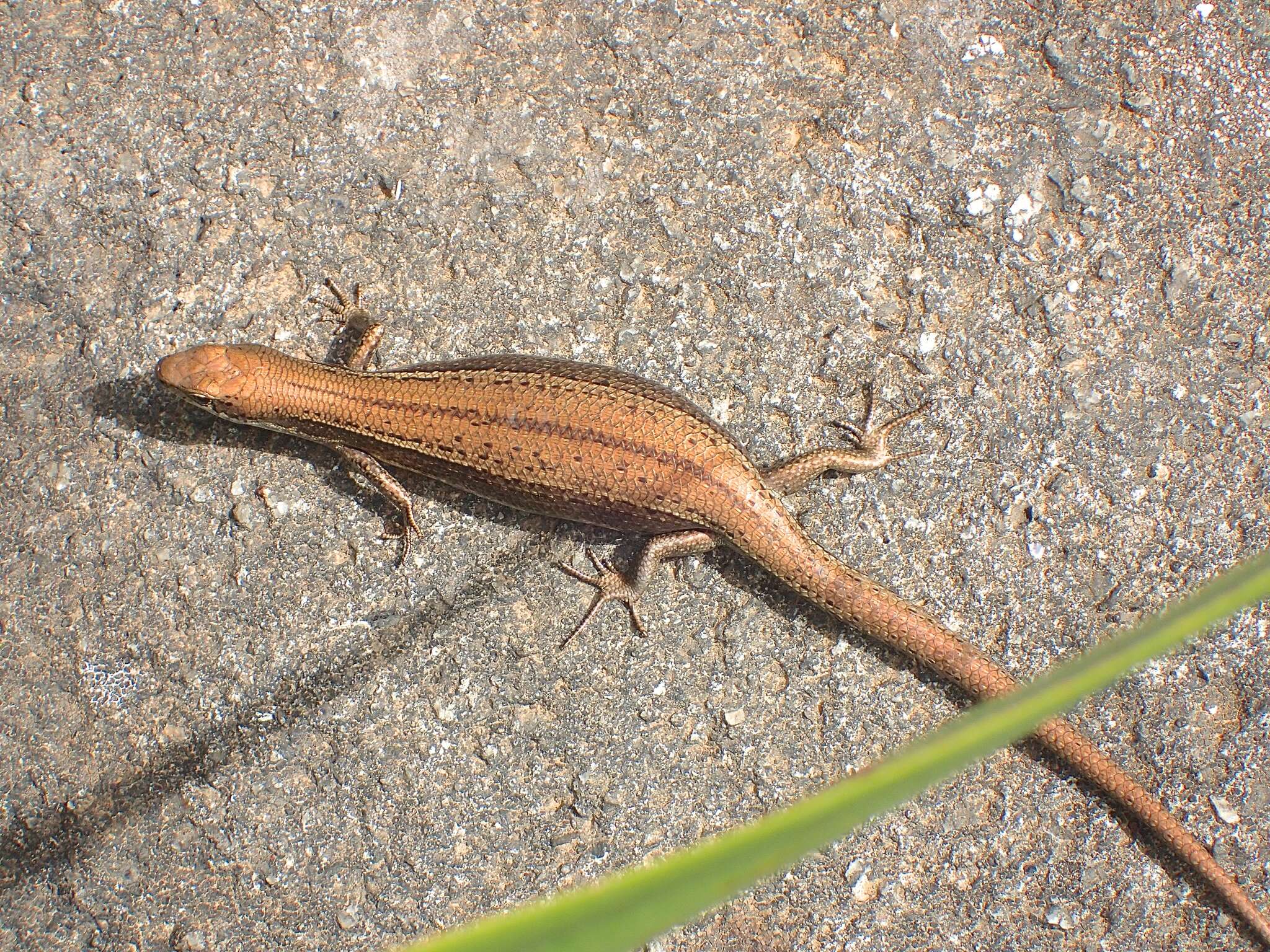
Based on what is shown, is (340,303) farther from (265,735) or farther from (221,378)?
(265,735)

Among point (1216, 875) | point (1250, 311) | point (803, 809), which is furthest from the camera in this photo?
point (1250, 311)

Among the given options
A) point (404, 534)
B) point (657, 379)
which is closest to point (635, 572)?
point (657, 379)

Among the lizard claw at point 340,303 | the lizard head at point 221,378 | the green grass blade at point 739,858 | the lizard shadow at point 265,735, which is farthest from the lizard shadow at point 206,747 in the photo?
the green grass blade at point 739,858

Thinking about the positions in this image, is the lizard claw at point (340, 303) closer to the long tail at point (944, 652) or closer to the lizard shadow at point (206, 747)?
the lizard shadow at point (206, 747)

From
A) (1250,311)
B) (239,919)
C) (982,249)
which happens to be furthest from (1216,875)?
(239,919)

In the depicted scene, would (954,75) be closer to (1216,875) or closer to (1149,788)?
(1149,788)

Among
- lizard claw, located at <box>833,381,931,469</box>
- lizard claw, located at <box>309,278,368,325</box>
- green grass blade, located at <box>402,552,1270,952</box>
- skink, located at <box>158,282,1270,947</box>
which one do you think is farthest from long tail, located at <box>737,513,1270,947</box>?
green grass blade, located at <box>402,552,1270,952</box>
